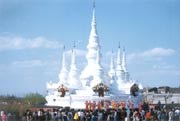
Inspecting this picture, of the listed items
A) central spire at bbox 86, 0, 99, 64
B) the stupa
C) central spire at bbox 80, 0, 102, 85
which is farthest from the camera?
central spire at bbox 86, 0, 99, 64

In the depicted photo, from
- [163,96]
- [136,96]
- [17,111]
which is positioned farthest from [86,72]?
[163,96]

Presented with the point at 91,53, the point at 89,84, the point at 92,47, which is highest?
the point at 92,47

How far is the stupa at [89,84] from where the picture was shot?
56.4 m

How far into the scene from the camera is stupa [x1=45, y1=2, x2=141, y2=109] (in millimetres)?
56375

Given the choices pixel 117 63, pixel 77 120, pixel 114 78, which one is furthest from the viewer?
pixel 117 63

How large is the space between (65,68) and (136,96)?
12077 mm

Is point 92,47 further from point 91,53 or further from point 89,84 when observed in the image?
point 89,84

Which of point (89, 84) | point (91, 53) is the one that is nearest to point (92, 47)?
point (91, 53)

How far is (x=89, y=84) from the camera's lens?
60656 millimetres

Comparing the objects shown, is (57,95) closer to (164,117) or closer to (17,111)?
(17,111)

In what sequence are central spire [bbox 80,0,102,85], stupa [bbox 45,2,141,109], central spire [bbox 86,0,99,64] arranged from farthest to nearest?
central spire [bbox 86,0,99,64]
central spire [bbox 80,0,102,85]
stupa [bbox 45,2,141,109]

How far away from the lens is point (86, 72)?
61.7 m

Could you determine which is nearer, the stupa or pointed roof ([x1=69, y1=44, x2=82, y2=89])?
the stupa

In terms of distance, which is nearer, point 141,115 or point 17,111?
point 141,115
